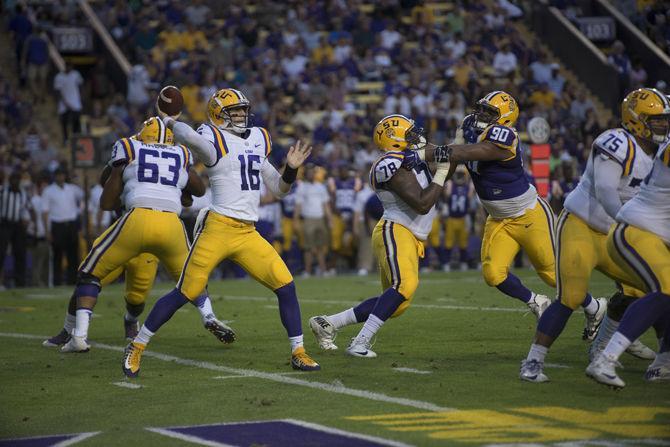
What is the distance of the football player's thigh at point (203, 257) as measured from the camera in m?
8.22

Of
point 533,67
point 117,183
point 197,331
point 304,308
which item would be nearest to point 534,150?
point 533,67

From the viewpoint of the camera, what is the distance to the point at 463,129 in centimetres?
960

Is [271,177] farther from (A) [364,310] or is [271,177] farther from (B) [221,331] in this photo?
(B) [221,331]

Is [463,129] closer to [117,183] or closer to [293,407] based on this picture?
[117,183]

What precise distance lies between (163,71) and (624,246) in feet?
57.1

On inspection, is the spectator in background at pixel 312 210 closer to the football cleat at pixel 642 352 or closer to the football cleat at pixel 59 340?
the football cleat at pixel 59 340

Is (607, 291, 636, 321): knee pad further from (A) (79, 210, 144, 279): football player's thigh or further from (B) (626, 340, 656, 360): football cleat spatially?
(A) (79, 210, 144, 279): football player's thigh

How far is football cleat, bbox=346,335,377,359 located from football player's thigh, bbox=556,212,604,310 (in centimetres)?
183

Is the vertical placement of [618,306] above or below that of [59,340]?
above

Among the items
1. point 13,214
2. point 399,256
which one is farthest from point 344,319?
point 13,214

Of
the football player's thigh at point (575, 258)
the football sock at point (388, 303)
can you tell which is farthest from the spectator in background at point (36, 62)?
the football player's thigh at point (575, 258)

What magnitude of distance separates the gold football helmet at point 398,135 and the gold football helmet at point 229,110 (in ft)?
3.14

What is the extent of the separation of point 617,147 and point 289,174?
231 cm

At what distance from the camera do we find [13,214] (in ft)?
59.9
